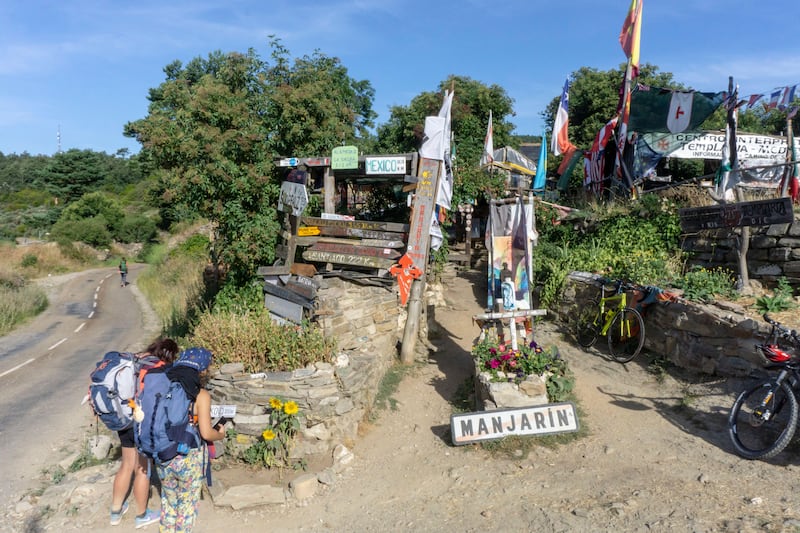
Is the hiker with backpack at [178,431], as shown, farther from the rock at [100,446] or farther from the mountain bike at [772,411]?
the mountain bike at [772,411]

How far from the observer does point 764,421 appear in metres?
5.12

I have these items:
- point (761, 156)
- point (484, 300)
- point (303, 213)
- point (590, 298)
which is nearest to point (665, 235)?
point (590, 298)

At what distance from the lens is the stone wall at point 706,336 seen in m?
6.49

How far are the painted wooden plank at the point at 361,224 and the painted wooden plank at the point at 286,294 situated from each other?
1.27 m

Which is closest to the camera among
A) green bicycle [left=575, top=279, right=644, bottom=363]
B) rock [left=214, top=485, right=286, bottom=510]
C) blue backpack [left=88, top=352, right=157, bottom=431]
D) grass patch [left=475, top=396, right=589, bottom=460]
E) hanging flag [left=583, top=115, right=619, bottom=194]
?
blue backpack [left=88, top=352, right=157, bottom=431]

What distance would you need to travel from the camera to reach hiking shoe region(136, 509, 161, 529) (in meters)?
5.13

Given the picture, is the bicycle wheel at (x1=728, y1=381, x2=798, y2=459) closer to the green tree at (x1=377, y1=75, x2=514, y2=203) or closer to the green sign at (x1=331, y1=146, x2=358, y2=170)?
the green sign at (x1=331, y1=146, x2=358, y2=170)

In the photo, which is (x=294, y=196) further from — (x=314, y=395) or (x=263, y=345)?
(x=314, y=395)

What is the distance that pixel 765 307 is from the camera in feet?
22.8

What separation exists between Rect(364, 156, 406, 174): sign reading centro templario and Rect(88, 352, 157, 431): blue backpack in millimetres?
5287

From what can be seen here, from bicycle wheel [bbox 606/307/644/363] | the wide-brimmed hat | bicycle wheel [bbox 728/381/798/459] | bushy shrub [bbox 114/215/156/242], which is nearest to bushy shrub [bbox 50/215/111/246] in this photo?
bushy shrub [bbox 114/215/156/242]

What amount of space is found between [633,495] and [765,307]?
389cm

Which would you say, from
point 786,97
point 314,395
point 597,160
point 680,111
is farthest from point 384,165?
point 597,160

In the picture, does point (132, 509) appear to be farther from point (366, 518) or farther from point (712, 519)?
point (712, 519)
